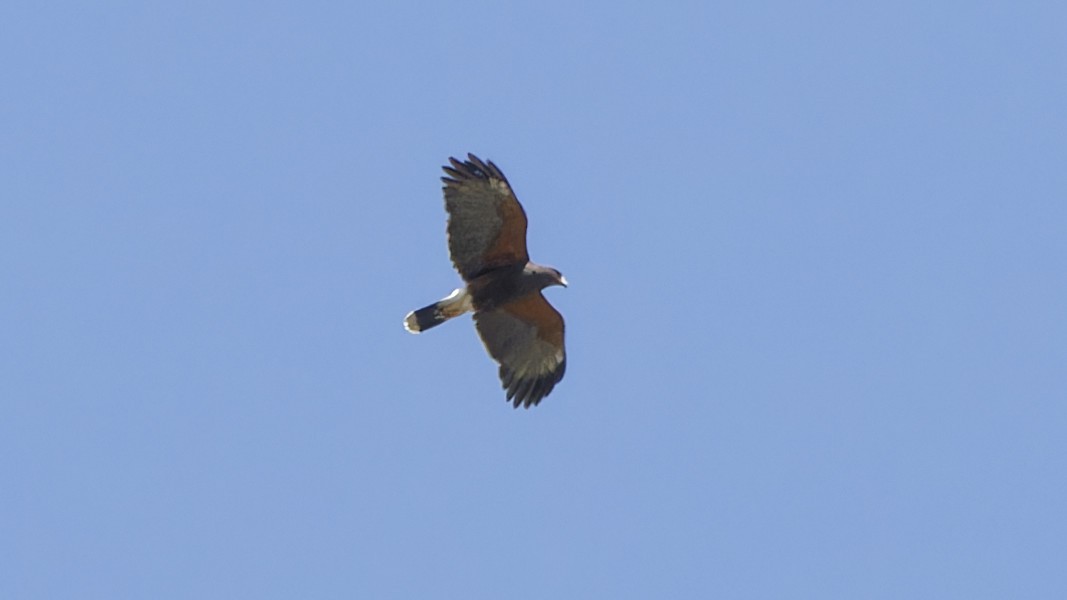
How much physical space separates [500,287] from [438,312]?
0.93 metres

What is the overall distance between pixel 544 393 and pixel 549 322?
1.01m

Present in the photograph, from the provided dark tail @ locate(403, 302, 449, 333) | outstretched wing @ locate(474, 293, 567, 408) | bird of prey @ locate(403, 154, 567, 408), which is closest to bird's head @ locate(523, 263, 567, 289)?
bird of prey @ locate(403, 154, 567, 408)

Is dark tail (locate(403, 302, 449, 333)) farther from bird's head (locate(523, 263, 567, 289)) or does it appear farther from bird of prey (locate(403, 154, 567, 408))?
bird's head (locate(523, 263, 567, 289))

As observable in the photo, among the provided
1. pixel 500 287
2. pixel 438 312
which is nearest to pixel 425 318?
pixel 438 312

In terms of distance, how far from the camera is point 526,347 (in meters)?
31.2

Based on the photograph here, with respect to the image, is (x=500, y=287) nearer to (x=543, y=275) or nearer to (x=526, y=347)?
(x=543, y=275)

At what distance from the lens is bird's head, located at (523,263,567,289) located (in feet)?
99.6

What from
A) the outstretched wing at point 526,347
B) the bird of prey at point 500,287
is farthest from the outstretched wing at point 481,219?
the outstretched wing at point 526,347

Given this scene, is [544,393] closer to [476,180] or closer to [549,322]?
[549,322]

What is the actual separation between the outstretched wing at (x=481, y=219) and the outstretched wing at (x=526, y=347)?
33.7 inches

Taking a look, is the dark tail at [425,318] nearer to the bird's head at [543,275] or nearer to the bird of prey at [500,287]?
the bird of prey at [500,287]

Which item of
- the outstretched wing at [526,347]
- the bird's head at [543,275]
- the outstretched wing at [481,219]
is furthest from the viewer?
the outstretched wing at [526,347]

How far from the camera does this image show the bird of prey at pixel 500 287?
29.5 m

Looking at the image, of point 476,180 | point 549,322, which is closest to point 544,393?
point 549,322
